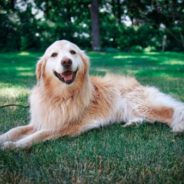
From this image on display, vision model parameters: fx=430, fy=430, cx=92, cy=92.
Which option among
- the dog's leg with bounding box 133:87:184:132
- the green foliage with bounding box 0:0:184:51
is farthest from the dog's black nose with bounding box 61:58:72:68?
the green foliage with bounding box 0:0:184:51

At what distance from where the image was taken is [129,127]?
192 inches

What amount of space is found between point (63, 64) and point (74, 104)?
1.78 ft

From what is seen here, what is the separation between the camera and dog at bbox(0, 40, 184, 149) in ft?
14.6

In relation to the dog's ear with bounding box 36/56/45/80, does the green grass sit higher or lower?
lower

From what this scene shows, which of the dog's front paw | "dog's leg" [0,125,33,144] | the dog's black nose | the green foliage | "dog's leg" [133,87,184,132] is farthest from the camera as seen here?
the green foliage

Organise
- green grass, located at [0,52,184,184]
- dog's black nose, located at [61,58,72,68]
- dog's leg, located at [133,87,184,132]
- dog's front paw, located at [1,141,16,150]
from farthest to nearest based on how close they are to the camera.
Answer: dog's leg, located at [133,87,184,132] < dog's black nose, located at [61,58,72,68] < dog's front paw, located at [1,141,16,150] < green grass, located at [0,52,184,184]

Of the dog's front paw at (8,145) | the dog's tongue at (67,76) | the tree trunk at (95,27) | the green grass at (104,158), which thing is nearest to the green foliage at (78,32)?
the tree trunk at (95,27)

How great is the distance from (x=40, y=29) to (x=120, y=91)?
60.9 feet

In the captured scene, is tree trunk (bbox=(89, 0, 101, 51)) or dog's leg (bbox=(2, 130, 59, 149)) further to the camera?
tree trunk (bbox=(89, 0, 101, 51))

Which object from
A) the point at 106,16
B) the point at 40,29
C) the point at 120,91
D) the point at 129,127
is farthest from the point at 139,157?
the point at 106,16

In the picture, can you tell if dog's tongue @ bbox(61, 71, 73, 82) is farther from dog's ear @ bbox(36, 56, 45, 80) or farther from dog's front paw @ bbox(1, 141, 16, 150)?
dog's front paw @ bbox(1, 141, 16, 150)

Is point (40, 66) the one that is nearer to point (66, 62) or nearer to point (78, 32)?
point (66, 62)

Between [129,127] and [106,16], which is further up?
[106,16]

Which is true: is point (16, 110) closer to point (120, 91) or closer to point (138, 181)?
point (120, 91)
